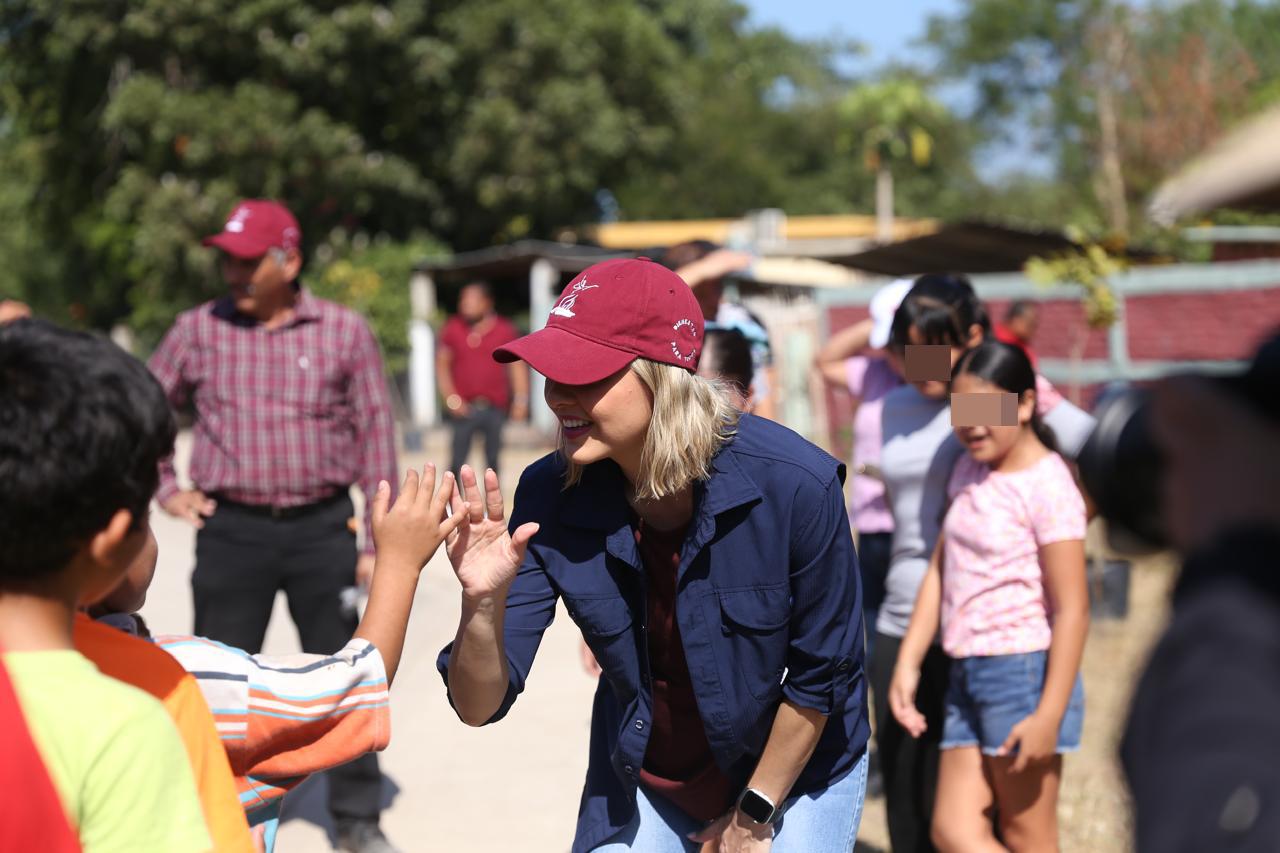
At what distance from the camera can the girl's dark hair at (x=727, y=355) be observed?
174 inches

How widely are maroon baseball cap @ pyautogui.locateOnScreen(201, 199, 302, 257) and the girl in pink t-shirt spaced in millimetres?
2393

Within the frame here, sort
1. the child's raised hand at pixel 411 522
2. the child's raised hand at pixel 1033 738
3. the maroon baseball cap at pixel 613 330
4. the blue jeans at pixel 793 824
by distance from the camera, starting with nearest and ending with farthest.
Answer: the child's raised hand at pixel 411 522, the maroon baseball cap at pixel 613 330, the blue jeans at pixel 793 824, the child's raised hand at pixel 1033 738

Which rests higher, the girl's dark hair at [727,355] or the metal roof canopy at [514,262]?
the metal roof canopy at [514,262]

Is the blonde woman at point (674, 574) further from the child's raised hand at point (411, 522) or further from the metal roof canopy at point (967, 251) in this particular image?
the metal roof canopy at point (967, 251)

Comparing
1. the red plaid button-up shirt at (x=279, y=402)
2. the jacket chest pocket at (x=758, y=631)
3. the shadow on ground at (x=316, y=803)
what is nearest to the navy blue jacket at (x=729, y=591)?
the jacket chest pocket at (x=758, y=631)

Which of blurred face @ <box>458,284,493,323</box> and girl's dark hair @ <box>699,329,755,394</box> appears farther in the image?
blurred face @ <box>458,284,493,323</box>

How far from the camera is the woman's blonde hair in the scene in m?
2.65

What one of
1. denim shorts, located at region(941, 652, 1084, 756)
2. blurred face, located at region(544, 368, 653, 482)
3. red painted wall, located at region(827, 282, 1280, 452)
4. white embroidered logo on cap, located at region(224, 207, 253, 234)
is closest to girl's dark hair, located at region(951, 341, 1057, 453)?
denim shorts, located at region(941, 652, 1084, 756)

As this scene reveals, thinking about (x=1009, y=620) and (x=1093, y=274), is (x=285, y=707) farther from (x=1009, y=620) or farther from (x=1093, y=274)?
(x=1093, y=274)

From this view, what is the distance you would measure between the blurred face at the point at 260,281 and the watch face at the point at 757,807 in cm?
287

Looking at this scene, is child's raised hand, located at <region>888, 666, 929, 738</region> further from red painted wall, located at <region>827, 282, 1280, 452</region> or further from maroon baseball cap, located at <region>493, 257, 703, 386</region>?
red painted wall, located at <region>827, 282, 1280, 452</region>

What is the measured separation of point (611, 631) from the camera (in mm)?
2729

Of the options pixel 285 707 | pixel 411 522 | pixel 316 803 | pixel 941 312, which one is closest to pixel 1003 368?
pixel 941 312

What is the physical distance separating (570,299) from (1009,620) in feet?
5.40
